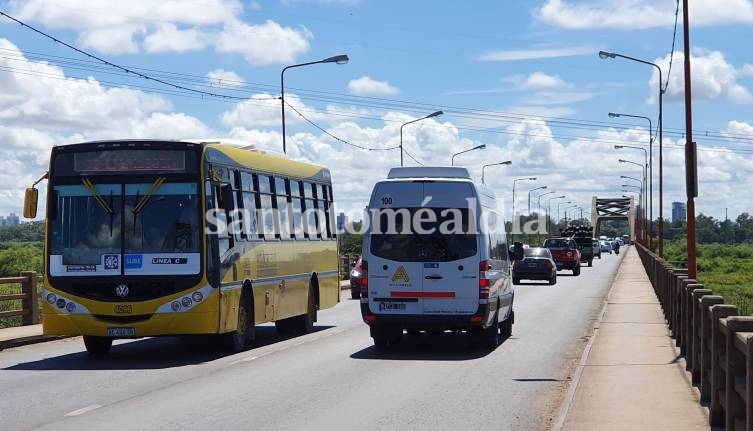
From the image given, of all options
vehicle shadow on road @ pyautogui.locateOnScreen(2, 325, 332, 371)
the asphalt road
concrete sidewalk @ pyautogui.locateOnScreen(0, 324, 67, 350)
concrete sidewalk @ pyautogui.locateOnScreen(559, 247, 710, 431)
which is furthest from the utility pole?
concrete sidewalk @ pyautogui.locateOnScreen(0, 324, 67, 350)

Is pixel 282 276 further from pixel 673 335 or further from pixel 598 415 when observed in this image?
pixel 598 415

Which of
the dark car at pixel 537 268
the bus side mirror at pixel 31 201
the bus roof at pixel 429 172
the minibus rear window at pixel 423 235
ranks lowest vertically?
the dark car at pixel 537 268

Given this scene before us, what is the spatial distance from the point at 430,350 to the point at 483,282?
1.77 m

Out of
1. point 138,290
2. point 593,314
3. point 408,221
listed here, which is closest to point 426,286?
point 408,221

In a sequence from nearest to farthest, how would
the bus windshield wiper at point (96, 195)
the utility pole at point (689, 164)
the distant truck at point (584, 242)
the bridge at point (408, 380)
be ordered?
1. the bridge at point (408, 380)
2. the bus windshield wiper at point (96, 195)
3. the utility pole at point (689, 164)
4. the distant truck at point (584, 242)

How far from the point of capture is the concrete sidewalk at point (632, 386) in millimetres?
10922

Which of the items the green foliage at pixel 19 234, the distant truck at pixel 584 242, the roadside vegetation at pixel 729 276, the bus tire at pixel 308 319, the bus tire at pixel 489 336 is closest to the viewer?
the bus tire at pixel 489 336

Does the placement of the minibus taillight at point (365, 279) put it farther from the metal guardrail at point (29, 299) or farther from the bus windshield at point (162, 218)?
the metal guardrail at point (29, 299)

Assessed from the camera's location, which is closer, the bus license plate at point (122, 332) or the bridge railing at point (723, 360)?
the bridge railing at point (723, 360)

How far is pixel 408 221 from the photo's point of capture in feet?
60.4

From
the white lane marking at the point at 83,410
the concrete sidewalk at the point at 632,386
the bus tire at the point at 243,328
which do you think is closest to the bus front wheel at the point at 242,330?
the bus tire at the point at 243,328

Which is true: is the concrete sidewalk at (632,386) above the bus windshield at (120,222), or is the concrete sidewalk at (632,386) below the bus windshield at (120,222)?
below

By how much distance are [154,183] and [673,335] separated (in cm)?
968

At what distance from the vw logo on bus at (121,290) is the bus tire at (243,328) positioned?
196cm
